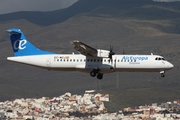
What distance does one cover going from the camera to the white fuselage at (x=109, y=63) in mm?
77812

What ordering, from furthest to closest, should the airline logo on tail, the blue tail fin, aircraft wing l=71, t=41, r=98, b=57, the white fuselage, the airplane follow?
the airline logo on tail < the blue tail fin < the white fuselage < the airplane < aircraft wing l=71, t=41, r=98, b=57

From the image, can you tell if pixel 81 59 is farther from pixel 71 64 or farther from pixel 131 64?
pixel 131 64

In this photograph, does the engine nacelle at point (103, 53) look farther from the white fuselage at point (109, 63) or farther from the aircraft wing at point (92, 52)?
the white fuselage at point (109, 63)

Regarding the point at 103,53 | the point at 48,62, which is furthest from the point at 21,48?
the point at 103,53

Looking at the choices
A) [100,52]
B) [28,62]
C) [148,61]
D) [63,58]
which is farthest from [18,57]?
[148,61]

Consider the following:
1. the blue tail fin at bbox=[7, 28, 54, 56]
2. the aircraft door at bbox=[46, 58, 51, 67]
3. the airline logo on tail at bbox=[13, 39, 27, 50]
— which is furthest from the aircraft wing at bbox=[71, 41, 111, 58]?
the airline logo on tail at bbox=[13, 39, 27, 50]

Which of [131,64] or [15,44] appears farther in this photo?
[15,44]

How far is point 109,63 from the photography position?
3068 inches

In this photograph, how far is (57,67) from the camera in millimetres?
79625

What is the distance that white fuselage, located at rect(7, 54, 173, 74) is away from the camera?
255 ft

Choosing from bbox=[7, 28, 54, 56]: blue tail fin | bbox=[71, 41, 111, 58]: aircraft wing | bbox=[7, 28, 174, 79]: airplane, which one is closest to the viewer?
bbox=[71, 41, 111, 58]: aircraft wing

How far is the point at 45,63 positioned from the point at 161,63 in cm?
1597

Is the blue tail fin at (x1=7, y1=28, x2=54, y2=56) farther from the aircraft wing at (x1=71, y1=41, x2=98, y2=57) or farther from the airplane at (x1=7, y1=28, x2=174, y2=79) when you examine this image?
the aircraft wing at (x1=71, y1=41, x2=98, y2=57)

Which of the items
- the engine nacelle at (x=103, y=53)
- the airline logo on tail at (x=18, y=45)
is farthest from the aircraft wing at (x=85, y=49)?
the airline logo on tail at (x=18, y=45)
